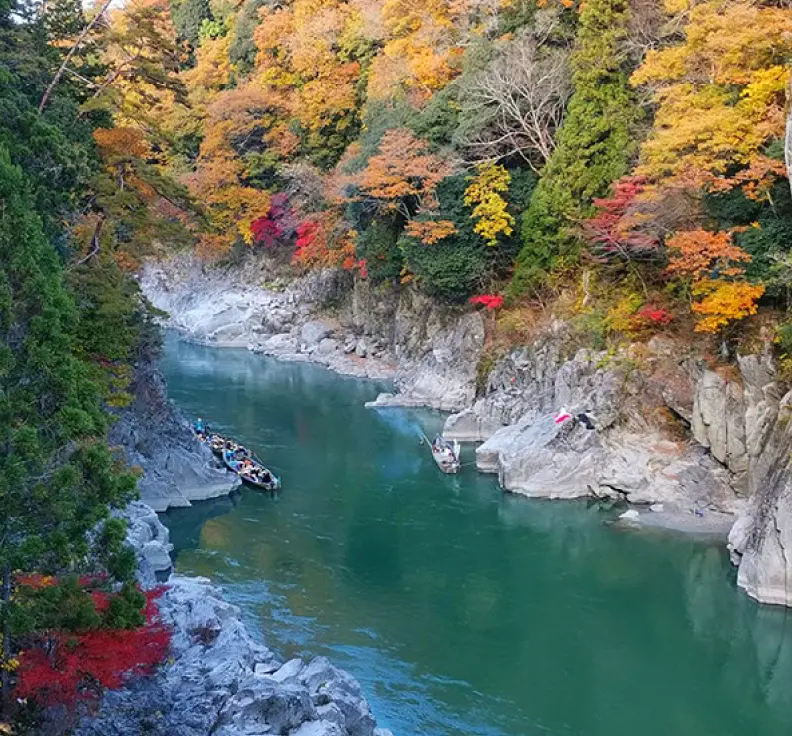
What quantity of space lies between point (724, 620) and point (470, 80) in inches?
815

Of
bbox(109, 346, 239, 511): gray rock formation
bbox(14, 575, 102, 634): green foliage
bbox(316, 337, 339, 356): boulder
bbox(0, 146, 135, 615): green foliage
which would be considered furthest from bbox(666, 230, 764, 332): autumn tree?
bbox(316, 337, 339, 356): boulder

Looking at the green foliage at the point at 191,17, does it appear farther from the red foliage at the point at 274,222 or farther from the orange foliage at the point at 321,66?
the red foliage at the point at 274,222

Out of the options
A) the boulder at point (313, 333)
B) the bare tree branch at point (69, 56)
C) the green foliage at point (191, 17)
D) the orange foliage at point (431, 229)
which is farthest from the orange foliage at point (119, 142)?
the green foliage at point (191, 17)

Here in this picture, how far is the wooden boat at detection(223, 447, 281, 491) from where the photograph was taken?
25.2 metres

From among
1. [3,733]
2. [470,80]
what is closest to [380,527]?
[3,733]

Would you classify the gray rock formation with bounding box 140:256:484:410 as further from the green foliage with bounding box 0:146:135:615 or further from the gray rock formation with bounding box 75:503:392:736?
the green foliage with bounding box 0:146:135:615

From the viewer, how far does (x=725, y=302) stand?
70.4ft

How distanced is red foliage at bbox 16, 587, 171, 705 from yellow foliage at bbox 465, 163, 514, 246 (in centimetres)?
2246

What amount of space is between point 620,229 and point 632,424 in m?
5.64

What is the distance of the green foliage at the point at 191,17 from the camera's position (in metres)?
60.0

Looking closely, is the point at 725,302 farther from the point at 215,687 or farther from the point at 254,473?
the point at 215,687

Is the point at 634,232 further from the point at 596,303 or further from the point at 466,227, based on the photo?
the point at 466,227

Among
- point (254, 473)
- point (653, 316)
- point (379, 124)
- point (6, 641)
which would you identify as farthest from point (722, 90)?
point (6, 641)

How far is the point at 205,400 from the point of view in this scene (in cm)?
3591
